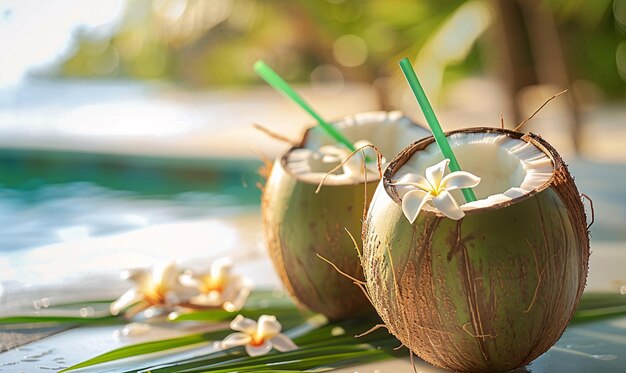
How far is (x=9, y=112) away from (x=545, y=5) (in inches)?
194

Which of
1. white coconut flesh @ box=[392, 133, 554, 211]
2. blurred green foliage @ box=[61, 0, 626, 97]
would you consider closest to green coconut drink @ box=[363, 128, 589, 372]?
white coconut flesh @ box=[392, 133, 554, 211]

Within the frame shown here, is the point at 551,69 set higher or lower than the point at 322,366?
higher

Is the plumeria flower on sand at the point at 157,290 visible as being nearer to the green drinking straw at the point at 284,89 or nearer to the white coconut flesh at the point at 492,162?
the green drinking straw at the point at 284,89

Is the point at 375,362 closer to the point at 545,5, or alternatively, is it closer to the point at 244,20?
the point at 545,5

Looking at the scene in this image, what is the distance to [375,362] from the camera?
184 centimetres

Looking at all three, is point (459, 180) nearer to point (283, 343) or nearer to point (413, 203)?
point (413, 203)

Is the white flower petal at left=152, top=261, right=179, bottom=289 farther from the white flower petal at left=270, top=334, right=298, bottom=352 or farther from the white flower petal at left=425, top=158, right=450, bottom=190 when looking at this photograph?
the white flower petal at left=425, top=158, right=450, bottom=190

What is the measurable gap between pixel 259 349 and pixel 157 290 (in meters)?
0.42

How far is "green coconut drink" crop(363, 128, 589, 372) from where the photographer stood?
1.52 metres

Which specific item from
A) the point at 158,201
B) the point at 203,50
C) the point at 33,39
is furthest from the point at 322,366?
the point at 203,50

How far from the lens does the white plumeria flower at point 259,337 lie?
1.91 m

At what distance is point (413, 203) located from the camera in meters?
1.51

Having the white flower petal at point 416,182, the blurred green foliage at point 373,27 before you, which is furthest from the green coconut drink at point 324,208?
the blurred green foliage at point 373,27

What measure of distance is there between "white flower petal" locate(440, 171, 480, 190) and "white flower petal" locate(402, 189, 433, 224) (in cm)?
4
